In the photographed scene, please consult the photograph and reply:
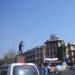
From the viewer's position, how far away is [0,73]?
13742mm

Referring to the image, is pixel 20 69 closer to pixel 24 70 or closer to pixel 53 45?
pixel 24 70

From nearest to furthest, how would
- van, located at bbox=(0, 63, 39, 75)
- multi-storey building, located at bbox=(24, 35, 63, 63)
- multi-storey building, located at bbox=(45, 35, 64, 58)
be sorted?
van, located at bbox=(0, 63, 39, 75)
multi-storey building, located at bbox=(45, 35, 64, 58)
multi-storey building, located at bbox=(24, 35, 63, 63)

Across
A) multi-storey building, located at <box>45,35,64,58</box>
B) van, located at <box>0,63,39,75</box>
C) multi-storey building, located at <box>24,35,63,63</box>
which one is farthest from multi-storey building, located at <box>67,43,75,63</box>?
van, located at <box>0,63,39,75</box>

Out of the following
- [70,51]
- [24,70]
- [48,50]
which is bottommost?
[24,70]

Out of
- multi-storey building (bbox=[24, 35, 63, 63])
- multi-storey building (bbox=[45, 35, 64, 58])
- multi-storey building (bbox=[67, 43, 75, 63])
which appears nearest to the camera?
multi-storey building (bbox=[67, 43, 75, 63])

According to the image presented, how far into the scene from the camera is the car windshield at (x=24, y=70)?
472 inches

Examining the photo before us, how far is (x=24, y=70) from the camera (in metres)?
12.1

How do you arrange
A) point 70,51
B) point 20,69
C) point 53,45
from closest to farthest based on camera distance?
point 20,69, point 53,45, point 70,51

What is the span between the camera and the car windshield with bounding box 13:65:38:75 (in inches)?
472

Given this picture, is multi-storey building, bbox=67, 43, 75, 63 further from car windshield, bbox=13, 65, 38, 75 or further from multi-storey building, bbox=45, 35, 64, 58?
car windshield, bbox=13, 65, 38, 75

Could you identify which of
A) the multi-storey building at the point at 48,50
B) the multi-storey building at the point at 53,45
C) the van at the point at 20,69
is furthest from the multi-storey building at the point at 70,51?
the van at the point at 20,69

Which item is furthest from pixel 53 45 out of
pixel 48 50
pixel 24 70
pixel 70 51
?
pixel 24 70

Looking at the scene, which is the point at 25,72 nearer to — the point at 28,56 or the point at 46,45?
the point at 46,45

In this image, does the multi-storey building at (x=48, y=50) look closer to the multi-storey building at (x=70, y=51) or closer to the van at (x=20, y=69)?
the multi-storey building at (x=70, y=51)
